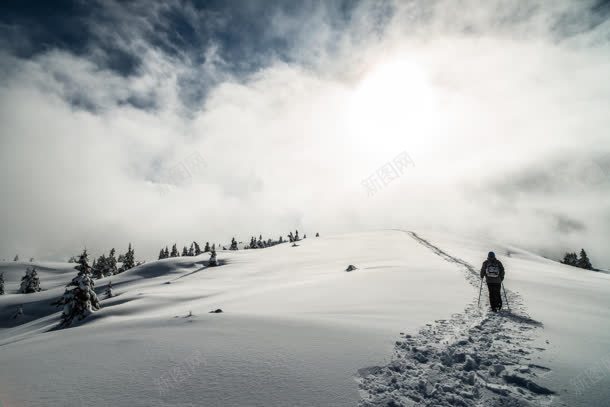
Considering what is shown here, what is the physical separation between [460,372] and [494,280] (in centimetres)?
780

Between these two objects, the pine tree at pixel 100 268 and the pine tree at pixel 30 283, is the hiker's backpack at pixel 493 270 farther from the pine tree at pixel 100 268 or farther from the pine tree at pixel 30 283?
the pine tree at pixel 100 268

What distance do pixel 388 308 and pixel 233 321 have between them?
6130mm

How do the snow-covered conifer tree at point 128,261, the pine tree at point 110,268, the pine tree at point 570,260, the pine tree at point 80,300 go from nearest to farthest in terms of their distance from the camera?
1. the pine tree at point 80,300
2. the pine tree at point 570,260
3. the snow-covered conifer tree at point 128,261
4. the pine tree at point 110,268

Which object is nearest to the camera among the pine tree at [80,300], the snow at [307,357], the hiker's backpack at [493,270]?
the snow at [307,357]

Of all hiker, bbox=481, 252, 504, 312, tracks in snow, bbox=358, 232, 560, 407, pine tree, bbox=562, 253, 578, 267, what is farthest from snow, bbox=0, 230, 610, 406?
pine tree, bbox=562, 253, 578, 267

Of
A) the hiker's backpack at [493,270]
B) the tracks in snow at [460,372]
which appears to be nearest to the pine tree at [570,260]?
the hiker's backpack at [493,270]

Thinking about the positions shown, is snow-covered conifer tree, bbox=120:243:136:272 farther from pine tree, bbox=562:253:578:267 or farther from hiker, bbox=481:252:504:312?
pine tree, bbox=562:253:578:267

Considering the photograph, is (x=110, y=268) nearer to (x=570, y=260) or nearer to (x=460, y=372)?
(x=460, y=372)

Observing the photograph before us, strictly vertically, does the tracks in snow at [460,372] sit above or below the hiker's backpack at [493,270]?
below

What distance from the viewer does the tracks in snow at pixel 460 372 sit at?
5.31 metres

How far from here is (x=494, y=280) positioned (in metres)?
12.4

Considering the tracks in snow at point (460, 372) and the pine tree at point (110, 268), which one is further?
the pine tree at point (110, 268)

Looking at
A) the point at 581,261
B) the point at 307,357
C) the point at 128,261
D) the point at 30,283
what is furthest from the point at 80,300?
the point at 581,261

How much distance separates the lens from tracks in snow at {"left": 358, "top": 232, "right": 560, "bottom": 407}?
5309mm
